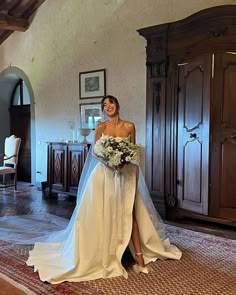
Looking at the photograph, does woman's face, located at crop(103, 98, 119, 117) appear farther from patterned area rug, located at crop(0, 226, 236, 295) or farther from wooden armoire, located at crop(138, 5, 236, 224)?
wooden armoire, located at crop(138, 5, 236, 224)

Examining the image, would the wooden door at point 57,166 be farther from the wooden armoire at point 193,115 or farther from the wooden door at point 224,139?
the wooden door at point 224,139

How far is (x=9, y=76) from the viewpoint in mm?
8461

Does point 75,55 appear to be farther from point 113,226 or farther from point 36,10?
point 113,226

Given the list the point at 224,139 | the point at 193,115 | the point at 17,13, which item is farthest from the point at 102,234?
the point at 17,13

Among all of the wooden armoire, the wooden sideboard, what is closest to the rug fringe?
the wooden armoire

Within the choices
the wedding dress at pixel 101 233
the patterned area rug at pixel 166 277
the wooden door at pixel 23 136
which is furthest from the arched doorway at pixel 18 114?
the wedding dress at pixel 101 233

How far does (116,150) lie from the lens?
2.92 m

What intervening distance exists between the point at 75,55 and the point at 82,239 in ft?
14.8

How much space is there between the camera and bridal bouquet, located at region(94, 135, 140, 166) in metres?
2.92

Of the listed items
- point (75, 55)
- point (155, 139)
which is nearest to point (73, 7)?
point (75, 55)

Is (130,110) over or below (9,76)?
below

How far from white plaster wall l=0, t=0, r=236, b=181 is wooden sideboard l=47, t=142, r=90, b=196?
684mm

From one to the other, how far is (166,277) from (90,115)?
13.2 feet

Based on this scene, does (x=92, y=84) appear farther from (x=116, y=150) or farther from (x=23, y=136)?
(x=116, y=150)
